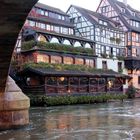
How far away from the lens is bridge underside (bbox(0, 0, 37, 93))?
830cm

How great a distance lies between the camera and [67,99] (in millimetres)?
42562

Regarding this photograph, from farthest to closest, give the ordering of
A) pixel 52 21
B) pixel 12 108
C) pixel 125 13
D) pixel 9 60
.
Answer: pixel 125 13, pixel 52 21, pixel 12 108, pixel 9 60

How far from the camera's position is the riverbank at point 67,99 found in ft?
132

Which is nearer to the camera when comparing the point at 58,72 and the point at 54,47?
the point at 58,72

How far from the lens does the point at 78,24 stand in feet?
194

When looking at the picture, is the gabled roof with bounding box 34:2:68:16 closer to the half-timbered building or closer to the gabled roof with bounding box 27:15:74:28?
the gabled roof with bounding box 27:15:74:28

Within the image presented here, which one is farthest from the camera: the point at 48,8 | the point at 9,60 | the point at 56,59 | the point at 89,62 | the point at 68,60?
the point at 48,8

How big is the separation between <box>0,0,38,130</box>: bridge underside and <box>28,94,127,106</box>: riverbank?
21.4 metres

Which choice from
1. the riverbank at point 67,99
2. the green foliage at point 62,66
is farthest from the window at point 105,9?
the riverbank at point 67,99

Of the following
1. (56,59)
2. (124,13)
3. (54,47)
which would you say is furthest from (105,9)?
(54,47)

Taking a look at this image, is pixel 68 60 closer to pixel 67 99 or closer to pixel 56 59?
pixel 56 59

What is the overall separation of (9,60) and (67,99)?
29150 millimetres

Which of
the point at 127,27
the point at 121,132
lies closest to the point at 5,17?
the point at 121,132

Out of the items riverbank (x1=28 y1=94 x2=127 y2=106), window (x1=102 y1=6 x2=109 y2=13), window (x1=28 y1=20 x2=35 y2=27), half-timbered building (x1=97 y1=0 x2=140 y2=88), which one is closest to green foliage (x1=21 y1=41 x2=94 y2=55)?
window (x1=28 y1=20 x2=35 y2=27)
